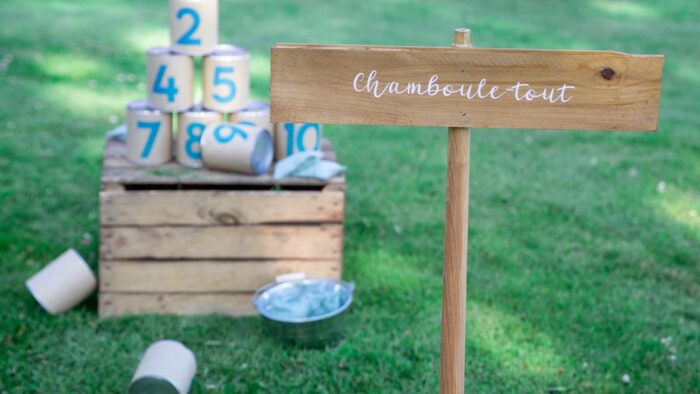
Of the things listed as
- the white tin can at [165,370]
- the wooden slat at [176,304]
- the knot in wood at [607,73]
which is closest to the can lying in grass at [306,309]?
the wooden slat at [176,304]

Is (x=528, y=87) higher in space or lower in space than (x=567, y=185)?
higher

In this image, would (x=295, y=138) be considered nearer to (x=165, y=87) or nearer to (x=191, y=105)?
(x=191, y=105)

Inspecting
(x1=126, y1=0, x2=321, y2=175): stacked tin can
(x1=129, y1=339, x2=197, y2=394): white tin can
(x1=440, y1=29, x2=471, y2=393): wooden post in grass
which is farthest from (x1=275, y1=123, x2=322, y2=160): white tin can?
(x1=440, y1=29, x2=471, y2=393): wooden post in grass

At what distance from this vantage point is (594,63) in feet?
6.82

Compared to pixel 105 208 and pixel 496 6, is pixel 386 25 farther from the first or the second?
pixel 105 208

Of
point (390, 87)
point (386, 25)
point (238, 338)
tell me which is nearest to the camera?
point (390, 87)

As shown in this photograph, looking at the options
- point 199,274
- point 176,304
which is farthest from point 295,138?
point 176,304

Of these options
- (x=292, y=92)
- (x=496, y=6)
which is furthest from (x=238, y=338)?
(x=496, y=6)

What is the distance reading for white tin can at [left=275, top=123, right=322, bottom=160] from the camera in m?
3.59

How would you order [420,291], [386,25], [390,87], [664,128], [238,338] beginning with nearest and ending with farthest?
[390,87] → [238,338] → [420,291] → [664,128] → [386,25]

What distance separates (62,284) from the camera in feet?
11.2

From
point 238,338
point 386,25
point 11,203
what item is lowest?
point 238,338

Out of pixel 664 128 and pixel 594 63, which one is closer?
pixel 594 63

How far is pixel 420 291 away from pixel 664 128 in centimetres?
311
